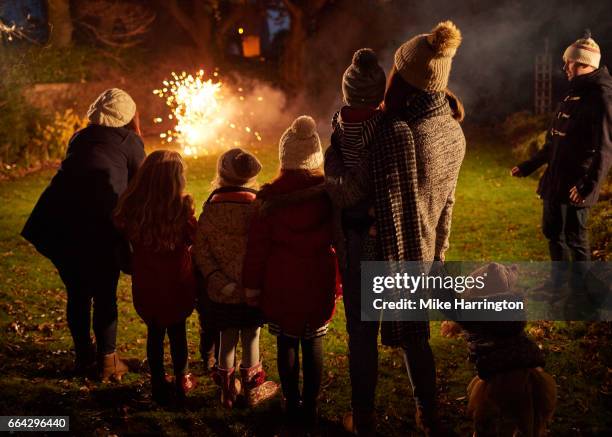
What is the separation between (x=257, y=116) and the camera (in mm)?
22531

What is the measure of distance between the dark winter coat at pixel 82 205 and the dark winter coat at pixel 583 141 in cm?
386

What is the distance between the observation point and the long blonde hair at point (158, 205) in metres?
4.63

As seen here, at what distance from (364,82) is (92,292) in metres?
2.70

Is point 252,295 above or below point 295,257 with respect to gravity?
below

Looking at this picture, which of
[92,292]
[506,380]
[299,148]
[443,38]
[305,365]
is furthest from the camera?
[92,292]

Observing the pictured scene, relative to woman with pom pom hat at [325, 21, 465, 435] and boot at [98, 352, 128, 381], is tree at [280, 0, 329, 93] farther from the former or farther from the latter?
woman with pom pom hat at [325, 21, 465, 435]

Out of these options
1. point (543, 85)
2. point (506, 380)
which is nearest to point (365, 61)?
point (506, 380)

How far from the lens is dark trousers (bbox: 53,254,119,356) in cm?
519

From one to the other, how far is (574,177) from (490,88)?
17.4 metres

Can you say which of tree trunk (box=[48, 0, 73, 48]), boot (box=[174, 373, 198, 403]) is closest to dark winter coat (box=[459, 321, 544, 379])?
boot (box=[174, 373, 198, 403])

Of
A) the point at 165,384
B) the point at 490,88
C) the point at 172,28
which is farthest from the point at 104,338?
the point at 172,28

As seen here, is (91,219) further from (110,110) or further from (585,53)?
(585,53)

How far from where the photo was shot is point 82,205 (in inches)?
202

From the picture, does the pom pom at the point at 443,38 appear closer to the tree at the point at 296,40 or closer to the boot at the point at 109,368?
the boot at the point at 109,368
